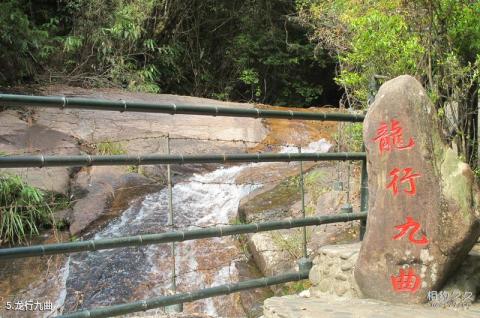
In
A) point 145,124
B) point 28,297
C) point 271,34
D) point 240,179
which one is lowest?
point 28,297

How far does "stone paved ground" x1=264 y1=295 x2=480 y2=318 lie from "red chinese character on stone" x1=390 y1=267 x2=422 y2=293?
0.26ft

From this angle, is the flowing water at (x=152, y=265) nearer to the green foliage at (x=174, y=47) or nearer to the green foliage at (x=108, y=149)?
the green foliage at (x=108, y=149)

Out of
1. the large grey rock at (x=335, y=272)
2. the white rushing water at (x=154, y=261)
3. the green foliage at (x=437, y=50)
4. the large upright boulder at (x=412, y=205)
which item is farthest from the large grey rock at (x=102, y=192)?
the large upright boulder at (x=412, y=205)

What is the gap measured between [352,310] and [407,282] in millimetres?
307

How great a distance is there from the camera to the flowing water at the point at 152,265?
208 inches

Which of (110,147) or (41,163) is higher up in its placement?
(41,163)

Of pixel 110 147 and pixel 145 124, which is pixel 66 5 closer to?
pixel 145 124

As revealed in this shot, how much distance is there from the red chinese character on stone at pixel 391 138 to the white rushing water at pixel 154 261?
2.14 metres

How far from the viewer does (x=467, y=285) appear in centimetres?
276

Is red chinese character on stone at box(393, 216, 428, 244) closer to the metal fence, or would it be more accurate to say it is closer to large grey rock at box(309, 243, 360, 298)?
large grey rock at box(309, 243, 360, 298)

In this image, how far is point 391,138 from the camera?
283cm

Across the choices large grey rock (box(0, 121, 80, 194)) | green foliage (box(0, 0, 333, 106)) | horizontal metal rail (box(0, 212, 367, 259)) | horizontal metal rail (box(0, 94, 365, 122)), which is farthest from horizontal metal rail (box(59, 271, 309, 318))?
green foliage (box(0, 0, 333, 106))

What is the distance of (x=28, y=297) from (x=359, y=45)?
12.8 feet

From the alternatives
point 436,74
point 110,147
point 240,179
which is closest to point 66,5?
point 110,147
